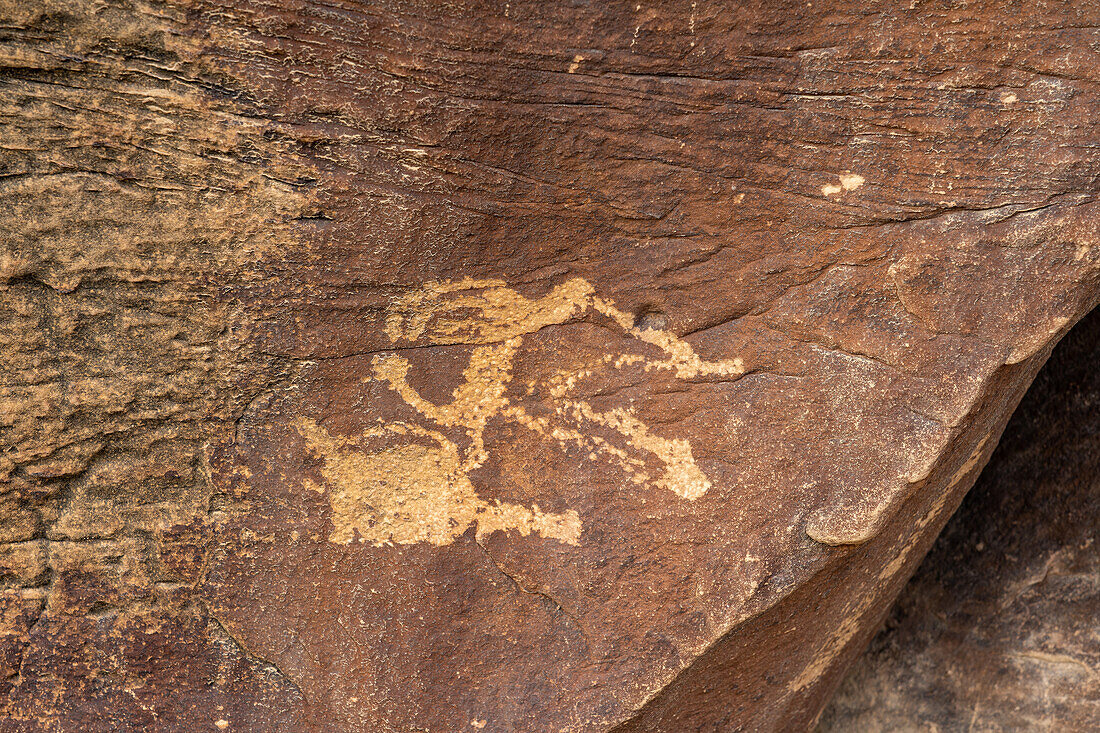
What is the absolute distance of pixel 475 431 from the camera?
1.27 metres

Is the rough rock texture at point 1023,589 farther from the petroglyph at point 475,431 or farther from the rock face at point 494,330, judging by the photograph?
the petroglyph at point 475,431

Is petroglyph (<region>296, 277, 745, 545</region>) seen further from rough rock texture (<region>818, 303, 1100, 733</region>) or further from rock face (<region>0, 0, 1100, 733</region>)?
rough rock texture (<region>818, 303, 1100, 733</region>)

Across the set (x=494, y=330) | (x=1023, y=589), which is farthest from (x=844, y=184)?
(x=1023, y=589)

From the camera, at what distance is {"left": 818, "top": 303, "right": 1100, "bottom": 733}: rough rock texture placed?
1.76 metres

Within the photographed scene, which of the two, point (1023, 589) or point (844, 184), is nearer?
point (844, 184)

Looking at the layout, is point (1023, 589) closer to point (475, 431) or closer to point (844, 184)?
point (844, 184)

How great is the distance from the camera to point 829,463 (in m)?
1.21

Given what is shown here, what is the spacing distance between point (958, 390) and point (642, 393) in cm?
48

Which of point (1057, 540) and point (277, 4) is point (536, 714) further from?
point (1057, 540)

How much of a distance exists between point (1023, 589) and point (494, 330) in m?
1.44

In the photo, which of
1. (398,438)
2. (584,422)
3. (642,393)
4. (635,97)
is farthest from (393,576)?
(635,97)

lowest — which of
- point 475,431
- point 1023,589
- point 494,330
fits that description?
point 1023,589

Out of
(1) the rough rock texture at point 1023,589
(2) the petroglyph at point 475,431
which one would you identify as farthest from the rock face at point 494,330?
(1) the rough rock texture at point 1023,589

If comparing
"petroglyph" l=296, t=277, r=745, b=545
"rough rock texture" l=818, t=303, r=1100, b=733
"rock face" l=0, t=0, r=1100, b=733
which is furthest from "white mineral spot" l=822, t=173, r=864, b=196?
"rough rock texture" l=818, t=303, r=1100, b=733
